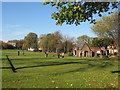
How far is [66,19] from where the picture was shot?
8.91 m

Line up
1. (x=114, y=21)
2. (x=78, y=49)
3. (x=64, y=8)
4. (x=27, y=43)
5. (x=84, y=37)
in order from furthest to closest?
(x=84, y=37) → (x=27, y=43) → (x=78, y=49) → (x=114, y=21) → (x=64, y=8)

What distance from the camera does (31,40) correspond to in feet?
346

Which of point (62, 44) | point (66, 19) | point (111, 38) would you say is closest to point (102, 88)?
point (66, 19)

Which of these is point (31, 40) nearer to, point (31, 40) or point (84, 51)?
point (31, 40)

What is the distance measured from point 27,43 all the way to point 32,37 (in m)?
6.43

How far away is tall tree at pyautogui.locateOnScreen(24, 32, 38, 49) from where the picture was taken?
102 metres

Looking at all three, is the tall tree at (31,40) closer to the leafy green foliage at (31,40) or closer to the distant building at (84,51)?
the leafy green foliage at (31,40)

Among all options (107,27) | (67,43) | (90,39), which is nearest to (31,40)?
(67,43)

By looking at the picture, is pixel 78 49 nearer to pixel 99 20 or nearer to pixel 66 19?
pixel 99 20

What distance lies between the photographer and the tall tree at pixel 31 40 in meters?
102

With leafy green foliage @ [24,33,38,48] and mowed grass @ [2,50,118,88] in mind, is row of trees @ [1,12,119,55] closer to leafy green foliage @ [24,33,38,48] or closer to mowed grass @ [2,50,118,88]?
leafy green foliage @ [24,33,38,48]

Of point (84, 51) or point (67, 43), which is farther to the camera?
point (67, 43)

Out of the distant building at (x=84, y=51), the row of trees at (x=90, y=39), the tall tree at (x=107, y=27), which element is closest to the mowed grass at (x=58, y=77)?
the row of trees at (x=90, y=39)

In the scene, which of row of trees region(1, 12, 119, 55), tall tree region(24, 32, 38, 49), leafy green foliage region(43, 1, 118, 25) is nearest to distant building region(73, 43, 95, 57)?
row of trees region(1, 12, 119, 55)
